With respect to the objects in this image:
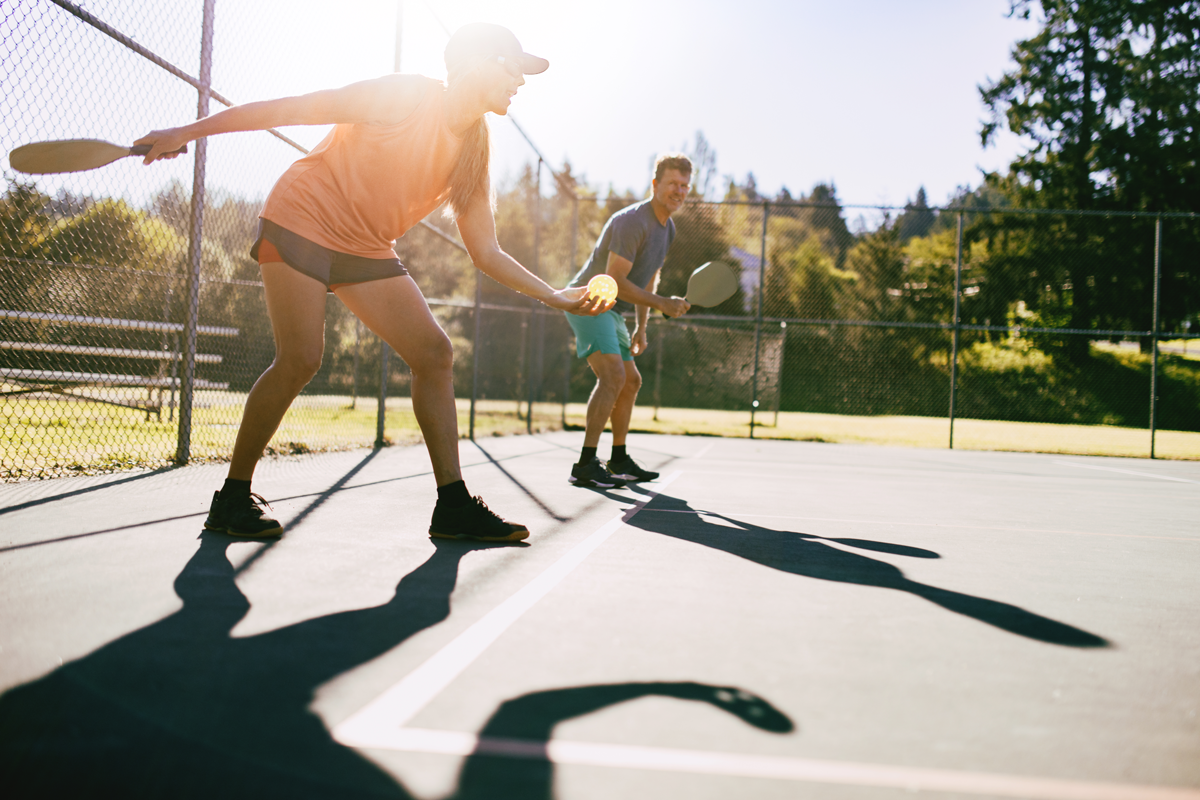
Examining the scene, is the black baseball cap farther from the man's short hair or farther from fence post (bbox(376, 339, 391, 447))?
fence post (bbox(376, 339, 391, 447))

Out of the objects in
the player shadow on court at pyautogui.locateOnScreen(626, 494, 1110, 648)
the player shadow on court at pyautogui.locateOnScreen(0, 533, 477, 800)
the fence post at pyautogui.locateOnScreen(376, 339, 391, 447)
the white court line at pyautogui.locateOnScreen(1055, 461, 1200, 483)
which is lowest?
the player shadow on court at pyautogui.locateOnScreen(0, 533, 477, 800)

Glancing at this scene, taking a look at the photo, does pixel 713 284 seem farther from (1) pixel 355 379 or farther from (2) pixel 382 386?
(1) pixel 355 379

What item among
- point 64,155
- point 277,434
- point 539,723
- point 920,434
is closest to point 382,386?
point 277,434

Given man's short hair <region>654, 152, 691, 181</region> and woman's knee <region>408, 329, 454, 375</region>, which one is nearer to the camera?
woman's knee <region>408, 329, 454, 375</region>

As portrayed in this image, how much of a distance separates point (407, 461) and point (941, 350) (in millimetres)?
17620

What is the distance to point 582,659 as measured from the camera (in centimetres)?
197

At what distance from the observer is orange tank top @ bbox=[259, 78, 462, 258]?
3.25 m

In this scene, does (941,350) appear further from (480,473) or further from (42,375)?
(42,375)

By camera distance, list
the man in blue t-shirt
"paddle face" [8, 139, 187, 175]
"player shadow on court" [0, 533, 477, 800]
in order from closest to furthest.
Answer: "player shadow on court" [0, 533, 477, 800] < "paddle face" [8, 139, 187, 175] < the man in blue t-shirt

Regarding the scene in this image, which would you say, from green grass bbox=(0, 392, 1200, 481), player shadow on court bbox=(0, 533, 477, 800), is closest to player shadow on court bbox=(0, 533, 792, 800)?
player shadow on court bbox=(0, 533, 477, 800)

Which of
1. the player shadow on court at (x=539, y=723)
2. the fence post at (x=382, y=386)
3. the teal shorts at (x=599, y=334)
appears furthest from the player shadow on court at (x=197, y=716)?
the fence post at (x=382, y=386)

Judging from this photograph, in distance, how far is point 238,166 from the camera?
6.25 metres

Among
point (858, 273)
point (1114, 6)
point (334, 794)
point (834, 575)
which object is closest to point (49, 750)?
point (334, 794)

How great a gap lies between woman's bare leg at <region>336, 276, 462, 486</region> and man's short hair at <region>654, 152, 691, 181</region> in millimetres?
2743
